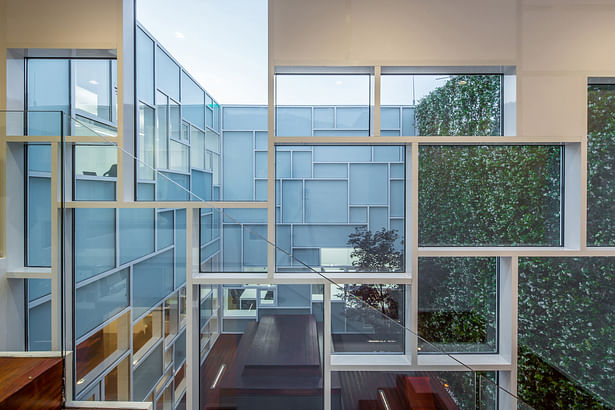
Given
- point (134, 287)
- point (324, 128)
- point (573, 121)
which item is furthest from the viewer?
point (324, 128)

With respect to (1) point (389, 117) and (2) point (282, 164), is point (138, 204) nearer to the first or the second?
(2) point (282, 164)

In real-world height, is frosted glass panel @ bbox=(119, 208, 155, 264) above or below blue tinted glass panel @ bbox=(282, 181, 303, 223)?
below

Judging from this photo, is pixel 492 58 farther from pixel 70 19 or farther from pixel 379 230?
pixel 70 19

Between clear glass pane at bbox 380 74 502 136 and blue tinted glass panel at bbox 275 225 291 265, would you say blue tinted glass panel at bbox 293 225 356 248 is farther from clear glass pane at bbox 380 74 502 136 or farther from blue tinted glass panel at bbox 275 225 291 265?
clear glass pane at bbox 380 74 502 136

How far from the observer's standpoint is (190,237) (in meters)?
1.37

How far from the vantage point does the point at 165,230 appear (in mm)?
1353

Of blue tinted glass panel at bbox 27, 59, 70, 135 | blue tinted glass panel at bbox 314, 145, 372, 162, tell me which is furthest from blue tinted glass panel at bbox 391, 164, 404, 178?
blue tinted glass panel at bbox 27, 59, 70, 135

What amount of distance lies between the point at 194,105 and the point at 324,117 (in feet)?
2.78

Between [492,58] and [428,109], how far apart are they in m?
0.42

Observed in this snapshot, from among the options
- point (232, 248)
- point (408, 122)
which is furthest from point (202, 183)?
point (408, 122)

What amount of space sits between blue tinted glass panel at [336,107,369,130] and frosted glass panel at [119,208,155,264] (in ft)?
3.96

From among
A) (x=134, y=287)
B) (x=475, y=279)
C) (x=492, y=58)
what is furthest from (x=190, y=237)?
(x=492, y=58)

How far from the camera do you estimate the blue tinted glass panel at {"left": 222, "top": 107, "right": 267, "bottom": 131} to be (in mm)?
2090

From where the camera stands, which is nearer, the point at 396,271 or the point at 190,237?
the point at 190,237
